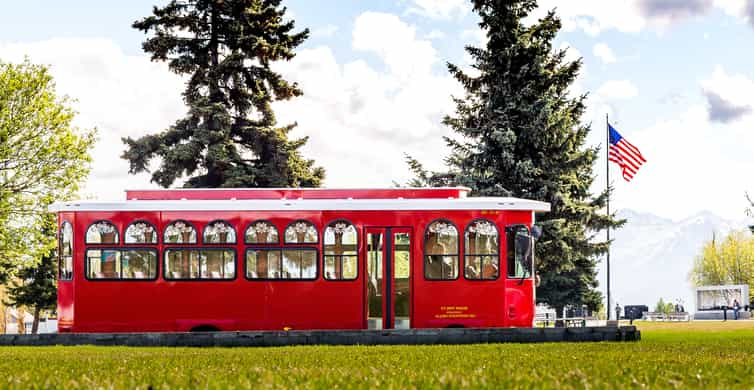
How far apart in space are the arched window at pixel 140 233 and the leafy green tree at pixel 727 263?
78419 millimetres

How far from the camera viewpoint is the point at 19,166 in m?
41.0

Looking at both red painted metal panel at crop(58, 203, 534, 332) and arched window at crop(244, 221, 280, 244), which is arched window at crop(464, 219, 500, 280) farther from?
arched window at crop(244, 221, 280, 244)

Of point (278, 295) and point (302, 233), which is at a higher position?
point (302, 233)

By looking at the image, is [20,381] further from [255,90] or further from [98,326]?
[255,90]

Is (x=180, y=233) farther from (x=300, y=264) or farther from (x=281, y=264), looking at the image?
(x=300, y=264)

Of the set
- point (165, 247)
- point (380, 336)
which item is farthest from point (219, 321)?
point (380, 336)

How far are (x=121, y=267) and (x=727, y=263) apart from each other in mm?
81353

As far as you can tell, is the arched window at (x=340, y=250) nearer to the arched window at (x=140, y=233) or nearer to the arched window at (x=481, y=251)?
the arched window at (x=481, y=251)

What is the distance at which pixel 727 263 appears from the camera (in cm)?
9325

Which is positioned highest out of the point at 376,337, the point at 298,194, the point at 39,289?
the point at 298,194

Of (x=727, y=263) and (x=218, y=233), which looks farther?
(x=727, y=263)

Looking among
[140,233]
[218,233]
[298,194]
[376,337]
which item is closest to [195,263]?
[218,233]

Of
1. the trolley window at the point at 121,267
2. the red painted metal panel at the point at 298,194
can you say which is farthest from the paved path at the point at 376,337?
the red painted metal panel at the point at 298,194

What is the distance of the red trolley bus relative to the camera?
21750 millimetres
